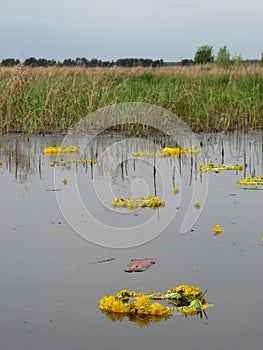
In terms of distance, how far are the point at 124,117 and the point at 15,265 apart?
658cm

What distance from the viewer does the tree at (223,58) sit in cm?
2850

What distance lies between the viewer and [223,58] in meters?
30.4

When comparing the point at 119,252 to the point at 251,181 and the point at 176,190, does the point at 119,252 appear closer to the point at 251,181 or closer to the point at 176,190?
the point at 176,190

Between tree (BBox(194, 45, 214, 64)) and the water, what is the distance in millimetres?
29539

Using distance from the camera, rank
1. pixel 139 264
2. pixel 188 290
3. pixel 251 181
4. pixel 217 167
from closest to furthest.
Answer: pixel 188 290, pixel 139 264, pixel 251 181, pixel 217 167

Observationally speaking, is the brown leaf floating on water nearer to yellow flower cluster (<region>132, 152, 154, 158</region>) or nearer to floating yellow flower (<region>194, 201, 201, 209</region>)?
floating yellow flower (<region>194, 201, 201, 209</region>)

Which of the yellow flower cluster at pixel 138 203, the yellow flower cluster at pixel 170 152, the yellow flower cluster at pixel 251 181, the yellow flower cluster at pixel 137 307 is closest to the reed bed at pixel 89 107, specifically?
the yellow flower cluster at pixel 170 152

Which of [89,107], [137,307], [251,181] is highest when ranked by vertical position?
[89,107]

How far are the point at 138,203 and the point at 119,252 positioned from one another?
1.36 metres

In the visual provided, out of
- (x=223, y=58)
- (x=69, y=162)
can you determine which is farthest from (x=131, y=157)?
(x=223, y=58)

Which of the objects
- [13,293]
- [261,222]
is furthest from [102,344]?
[261,222]

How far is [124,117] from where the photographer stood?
11000 mm

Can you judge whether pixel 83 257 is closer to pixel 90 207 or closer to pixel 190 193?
pixel 90 207

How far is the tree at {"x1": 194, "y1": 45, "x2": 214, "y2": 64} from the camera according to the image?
124ft
